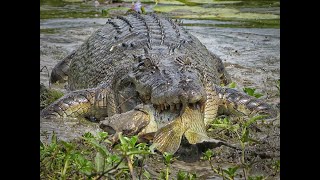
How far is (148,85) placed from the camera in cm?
458

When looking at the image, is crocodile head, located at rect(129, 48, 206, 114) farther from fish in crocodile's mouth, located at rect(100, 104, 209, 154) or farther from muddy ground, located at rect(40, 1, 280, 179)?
muddy ground, located at rect(40, 1, 280, 179)

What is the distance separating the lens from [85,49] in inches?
264

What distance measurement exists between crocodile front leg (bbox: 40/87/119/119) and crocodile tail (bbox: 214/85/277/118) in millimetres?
1039

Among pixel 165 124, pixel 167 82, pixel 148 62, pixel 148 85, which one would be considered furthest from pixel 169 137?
pixel 148 62

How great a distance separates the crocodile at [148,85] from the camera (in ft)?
13.6

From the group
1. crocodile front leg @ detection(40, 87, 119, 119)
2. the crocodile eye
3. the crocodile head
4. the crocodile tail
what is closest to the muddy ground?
crocodile front leg @ detection(40, 87, 119, 119)

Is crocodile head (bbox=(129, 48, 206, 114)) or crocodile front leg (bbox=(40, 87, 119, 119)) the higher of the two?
crocodile head (bbox=(129, 48, 206, 114))

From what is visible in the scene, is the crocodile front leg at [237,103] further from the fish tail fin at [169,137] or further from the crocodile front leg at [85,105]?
the fish tail fin at [169,137]

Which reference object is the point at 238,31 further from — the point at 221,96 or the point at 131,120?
the point at 131,120

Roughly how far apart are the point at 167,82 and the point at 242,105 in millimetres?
1384

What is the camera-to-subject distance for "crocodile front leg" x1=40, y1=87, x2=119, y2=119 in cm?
540

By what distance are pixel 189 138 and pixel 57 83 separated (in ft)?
10.9

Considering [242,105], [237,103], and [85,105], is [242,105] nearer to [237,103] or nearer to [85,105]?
[237,103]
